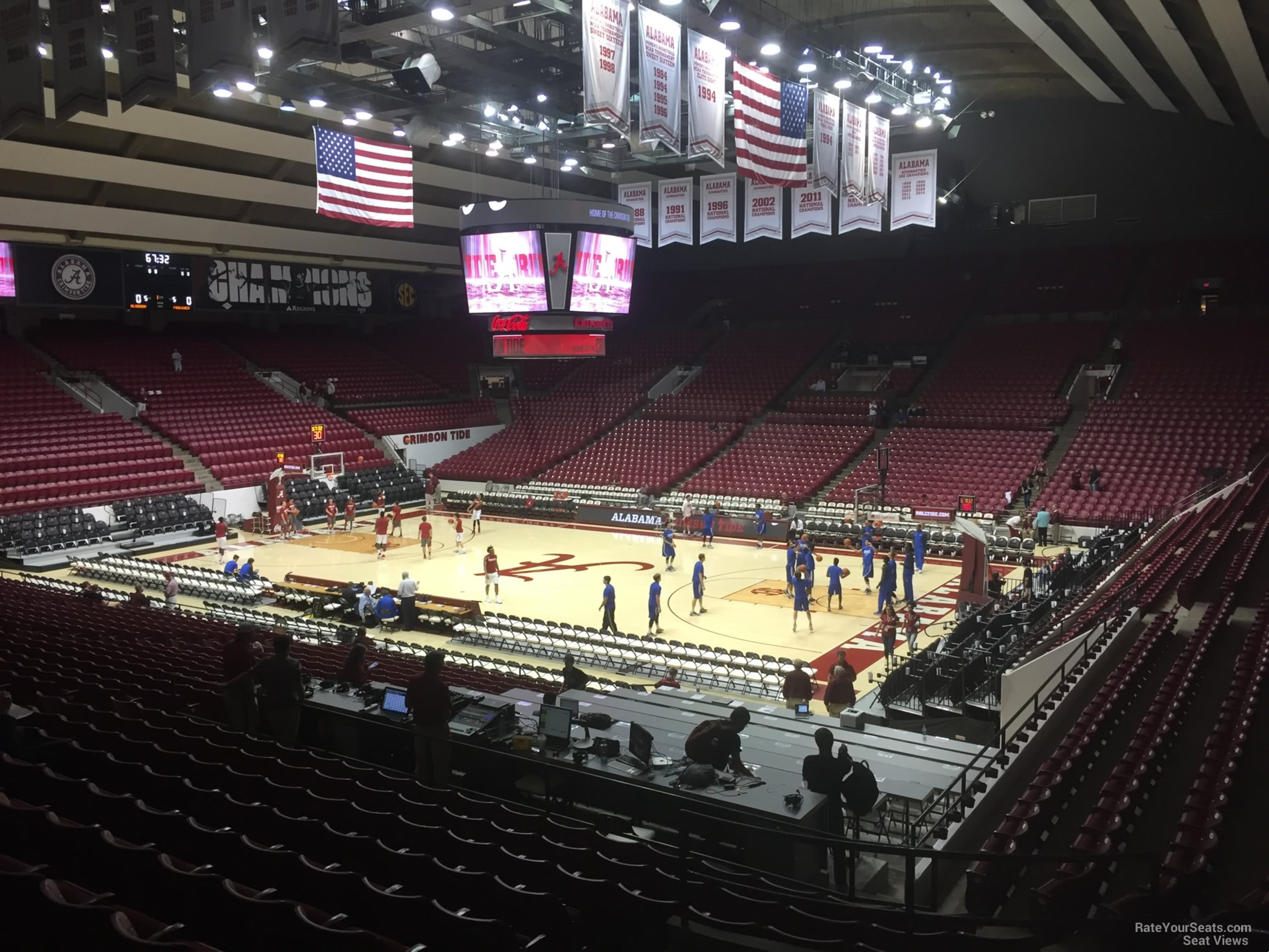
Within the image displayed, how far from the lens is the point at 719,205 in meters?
27.0

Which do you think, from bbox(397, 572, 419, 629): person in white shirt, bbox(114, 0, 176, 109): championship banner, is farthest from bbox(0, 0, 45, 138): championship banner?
bbox(397, 572, 419, 629): person in white shirt

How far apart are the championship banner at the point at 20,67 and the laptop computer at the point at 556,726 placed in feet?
25.7

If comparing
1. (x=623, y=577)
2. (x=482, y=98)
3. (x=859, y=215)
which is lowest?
(x=623, y=577)

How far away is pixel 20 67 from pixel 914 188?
20778 millimetres

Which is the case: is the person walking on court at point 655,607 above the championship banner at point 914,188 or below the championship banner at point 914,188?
below

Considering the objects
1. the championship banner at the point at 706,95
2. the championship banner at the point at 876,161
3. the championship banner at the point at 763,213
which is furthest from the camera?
the championship banner at the point at 763,213

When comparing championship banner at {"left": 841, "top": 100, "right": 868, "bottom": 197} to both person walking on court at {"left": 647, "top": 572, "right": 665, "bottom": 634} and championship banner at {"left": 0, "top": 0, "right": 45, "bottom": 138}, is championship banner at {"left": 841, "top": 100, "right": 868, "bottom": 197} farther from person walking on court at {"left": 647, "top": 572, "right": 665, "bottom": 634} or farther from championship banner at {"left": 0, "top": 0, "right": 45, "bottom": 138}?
championship banner at {"left": 0, "top": 0, "right": 45, "bottom": 138}

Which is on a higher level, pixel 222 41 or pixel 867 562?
pixel 222 41

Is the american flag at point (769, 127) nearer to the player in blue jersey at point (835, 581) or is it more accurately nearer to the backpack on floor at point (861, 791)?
the player in blue jersey at point (835, 581)

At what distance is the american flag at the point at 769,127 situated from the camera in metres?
17.5

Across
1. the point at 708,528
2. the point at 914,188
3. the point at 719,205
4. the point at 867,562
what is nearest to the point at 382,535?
the point at 708,528

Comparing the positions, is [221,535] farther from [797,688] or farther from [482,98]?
[797,688]

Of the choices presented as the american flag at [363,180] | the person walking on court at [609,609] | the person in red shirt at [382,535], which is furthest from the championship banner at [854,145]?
the person in red shirt at [382,535]

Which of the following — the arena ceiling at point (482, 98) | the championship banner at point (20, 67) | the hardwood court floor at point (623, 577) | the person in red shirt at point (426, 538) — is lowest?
the hardwood court floor at point (623, 577)
